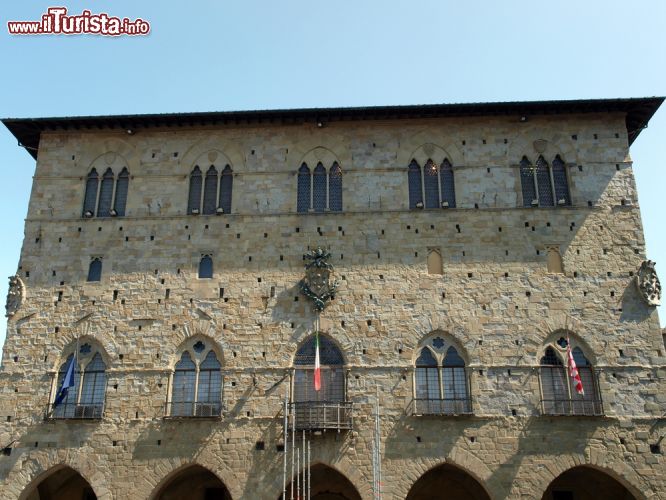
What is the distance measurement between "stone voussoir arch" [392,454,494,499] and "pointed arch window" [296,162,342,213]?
7.69 meters

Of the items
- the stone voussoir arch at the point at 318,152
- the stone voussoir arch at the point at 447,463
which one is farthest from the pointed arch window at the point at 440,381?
the stone voussoir arch at the point at 318,152

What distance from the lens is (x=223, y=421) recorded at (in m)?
18.2

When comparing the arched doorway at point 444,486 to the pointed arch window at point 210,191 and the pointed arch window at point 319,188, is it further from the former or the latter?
the pointed arch window at point 210,191

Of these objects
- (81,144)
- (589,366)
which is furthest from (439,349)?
(81,144)

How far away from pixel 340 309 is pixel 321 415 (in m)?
3.07

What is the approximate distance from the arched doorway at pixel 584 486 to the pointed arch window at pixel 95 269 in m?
14.4

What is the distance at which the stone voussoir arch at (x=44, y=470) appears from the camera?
707 inches

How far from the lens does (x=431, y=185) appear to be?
2052 centimetres

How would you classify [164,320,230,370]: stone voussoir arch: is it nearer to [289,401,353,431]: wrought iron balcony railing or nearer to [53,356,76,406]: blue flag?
[53,356,76,406]: blue flag

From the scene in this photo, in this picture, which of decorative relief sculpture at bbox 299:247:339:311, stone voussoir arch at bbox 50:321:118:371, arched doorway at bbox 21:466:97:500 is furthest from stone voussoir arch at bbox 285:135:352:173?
arched doorway at bbox 21:466:97:500

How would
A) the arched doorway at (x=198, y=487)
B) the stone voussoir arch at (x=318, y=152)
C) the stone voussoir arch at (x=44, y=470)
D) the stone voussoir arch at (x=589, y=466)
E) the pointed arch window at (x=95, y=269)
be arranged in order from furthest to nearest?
1. the stone voussoir arch at (x=318, y=152)
2. the pointed arch window at (x=95, y=269)
3. the arched doorway at (x=198, y=487)
4. the stone voussoir arch at (x=44, y=470)
5. the stone voussoir arch at (x=589, y=466)

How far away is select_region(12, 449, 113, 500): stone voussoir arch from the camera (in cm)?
1795

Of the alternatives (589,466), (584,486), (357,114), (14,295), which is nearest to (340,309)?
(357,114)

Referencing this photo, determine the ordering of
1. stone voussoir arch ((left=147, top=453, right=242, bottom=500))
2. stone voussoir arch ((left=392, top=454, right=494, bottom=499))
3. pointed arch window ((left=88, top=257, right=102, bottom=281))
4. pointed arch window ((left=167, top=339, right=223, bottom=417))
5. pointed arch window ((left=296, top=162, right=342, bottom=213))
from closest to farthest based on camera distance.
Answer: stone voussoir arch ((left=392, top=454, right=494, bottom=499)), stone voussoir arch ((left=147, top=453, right=242, bottom=500)), pointed arch window ((left=167, top=339, right=223, bottom=417)), pointed arch window ((left=88, top=257, right=102, bottom=281)), pointed arch window ((left=296, top=162, right=342, bottom=213))
